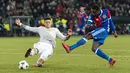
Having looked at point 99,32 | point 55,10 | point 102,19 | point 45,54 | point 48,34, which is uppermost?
point 102,19

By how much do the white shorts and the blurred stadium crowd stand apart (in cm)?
2292

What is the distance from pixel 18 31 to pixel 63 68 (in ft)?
79.5

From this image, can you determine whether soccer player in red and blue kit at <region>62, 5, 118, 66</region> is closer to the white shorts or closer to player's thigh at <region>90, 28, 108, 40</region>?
player's thigh at <region>90, 28, 108, 40</region>

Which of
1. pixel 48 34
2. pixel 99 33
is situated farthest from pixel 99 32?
pixel 48 34

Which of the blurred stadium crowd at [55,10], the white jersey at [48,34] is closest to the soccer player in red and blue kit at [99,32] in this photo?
the white jersey at [48,34]

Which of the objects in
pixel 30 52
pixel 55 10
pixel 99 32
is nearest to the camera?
pixel 30 52

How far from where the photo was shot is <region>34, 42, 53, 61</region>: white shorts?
12.9 m

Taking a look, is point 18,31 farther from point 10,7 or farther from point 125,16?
point 125,16

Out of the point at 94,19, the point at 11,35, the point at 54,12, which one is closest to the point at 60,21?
the point at 54,12

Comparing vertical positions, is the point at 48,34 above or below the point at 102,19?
below

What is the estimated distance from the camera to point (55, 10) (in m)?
38.7

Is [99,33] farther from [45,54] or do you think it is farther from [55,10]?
[55,10]

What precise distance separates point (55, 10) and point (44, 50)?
25.7m

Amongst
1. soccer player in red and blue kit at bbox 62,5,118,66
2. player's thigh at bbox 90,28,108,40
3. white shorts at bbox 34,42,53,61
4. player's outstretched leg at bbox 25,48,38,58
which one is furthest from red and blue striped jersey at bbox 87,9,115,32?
player's outstretched leg at bbox 25,48,38,58
